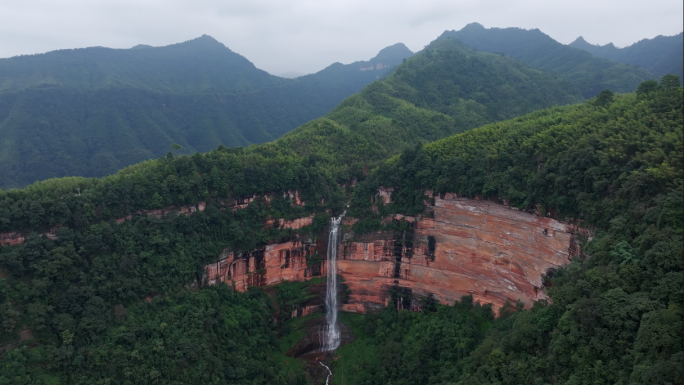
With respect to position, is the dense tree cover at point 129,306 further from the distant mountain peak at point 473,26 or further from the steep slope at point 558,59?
the distant mountain peak at point 473,26

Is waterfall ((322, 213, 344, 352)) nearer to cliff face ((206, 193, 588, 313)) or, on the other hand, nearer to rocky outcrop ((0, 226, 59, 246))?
cliff face ((206, 193, 588, 313))

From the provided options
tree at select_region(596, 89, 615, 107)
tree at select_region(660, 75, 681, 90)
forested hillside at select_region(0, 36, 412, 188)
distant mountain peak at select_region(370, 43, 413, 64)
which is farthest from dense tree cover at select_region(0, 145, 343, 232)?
distant mountain peak at select_region(370, 43, 413, 64)

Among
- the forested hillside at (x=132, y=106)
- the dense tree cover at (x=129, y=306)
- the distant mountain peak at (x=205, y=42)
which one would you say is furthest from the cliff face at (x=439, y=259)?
the distant mountain peak at (x=205, y=42)

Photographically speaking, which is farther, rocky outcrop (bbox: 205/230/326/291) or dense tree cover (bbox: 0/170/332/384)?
rocky outcrop (bbox: 205/230/326/291)

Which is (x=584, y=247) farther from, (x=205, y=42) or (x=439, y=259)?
(x=205, y=42)

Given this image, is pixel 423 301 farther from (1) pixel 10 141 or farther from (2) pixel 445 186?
(1) pixel 10 141
